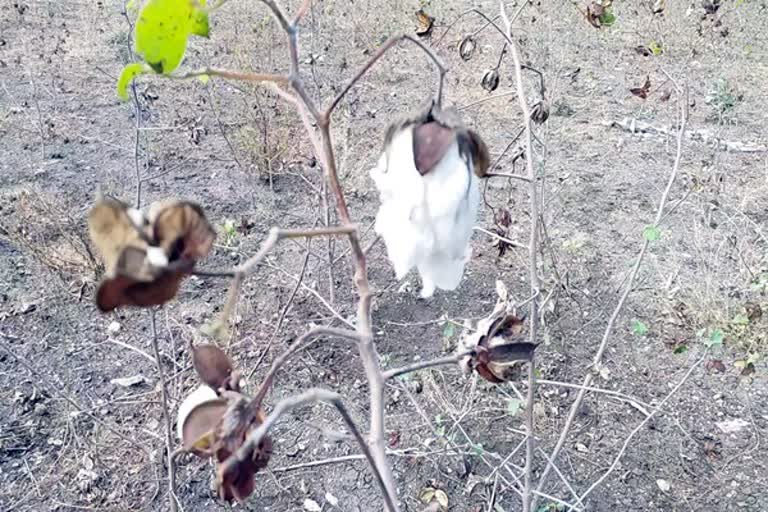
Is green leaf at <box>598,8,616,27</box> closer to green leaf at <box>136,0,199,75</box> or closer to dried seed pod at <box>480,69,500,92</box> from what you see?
dried seed pod at <box>480,69,500,92</box>

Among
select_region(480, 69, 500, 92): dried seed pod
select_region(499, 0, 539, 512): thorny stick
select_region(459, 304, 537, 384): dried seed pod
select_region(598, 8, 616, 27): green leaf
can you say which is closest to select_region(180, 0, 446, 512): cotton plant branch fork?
select_region(459, 304, 537, 384): dried seed pod

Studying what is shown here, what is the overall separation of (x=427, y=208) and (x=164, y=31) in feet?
0.76

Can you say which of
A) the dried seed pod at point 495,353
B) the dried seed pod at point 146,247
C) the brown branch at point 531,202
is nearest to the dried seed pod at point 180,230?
the dried seed pod at point 146,247

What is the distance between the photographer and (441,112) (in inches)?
22.3

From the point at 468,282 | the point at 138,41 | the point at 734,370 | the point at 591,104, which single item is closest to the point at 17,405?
the point at 468,282

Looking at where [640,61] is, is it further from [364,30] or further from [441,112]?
[441,112]

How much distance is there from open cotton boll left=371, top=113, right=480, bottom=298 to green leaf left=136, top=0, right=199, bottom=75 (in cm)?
18

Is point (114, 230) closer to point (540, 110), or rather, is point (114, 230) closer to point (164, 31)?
point (164, 31)

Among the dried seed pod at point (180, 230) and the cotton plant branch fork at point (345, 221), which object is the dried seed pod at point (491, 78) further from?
the dried seed pod at point (180, 230)

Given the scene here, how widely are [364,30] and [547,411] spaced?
3148mm

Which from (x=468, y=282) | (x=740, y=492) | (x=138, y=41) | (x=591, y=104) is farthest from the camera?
(x=591, y=104)

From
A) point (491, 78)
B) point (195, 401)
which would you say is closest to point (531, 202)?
point (491, 78)

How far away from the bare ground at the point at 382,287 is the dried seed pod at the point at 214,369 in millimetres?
800

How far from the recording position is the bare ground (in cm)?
178
